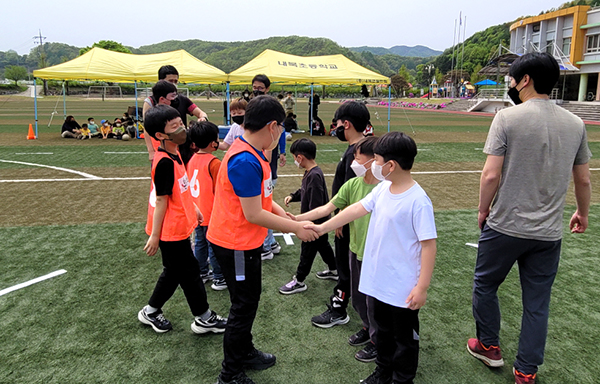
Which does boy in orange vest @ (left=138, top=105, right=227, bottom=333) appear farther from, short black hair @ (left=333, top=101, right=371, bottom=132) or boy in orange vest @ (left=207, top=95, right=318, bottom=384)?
short black hair @ (left=333, top=101, right=371, bottom=132)

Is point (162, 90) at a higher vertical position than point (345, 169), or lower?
higher

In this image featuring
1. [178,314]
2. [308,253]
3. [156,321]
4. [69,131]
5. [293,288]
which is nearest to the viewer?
[156,321]

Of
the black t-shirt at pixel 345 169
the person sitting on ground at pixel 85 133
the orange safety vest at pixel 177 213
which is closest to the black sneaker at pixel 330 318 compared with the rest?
the black t-shirt at pixel 345 169

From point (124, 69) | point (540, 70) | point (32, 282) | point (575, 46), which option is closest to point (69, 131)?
point (124, 69)

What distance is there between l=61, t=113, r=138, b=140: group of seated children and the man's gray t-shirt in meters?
16.3

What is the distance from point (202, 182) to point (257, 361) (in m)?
1.74

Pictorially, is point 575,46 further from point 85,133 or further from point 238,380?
point 238,380

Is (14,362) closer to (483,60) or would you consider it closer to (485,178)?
(485,178)

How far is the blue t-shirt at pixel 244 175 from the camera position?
7.87 ft

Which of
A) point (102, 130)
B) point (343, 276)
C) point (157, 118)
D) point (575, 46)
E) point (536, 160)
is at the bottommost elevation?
Answer: point (343, 276)

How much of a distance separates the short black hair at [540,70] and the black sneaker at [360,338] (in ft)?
7.07

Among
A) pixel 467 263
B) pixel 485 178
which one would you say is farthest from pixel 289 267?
pixel 485 178

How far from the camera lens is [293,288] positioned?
415cm

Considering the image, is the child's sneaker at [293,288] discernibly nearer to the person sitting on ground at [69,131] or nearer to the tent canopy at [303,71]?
the tent canopy at [303,71]
